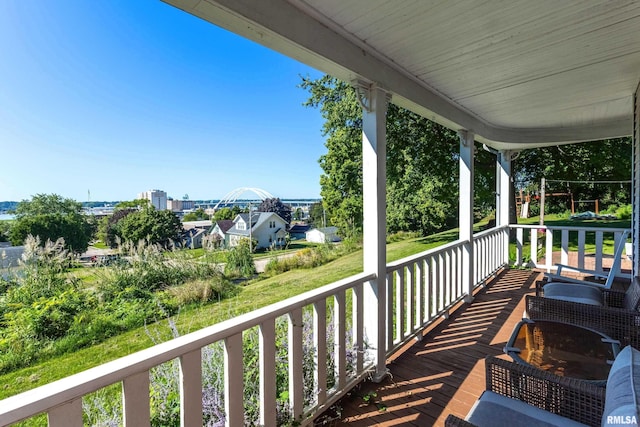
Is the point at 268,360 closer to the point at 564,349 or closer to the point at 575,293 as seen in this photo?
the point at 564,349

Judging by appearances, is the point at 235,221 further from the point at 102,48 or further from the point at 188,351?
the point at 188,351

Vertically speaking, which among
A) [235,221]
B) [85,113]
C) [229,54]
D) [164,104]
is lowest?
[235,221]

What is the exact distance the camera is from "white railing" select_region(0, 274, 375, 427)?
929mm

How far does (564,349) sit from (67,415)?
2445 millimetres

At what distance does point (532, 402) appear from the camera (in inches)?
55.0

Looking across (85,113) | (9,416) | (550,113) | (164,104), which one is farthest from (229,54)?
(9,416)

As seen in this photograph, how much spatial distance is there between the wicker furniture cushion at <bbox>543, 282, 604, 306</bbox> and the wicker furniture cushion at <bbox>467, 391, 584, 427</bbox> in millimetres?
1827

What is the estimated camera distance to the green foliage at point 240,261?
4.39 m

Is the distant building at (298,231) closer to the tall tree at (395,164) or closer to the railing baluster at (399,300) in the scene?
the tall tree at (395,164)

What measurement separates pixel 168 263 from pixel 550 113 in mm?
5199

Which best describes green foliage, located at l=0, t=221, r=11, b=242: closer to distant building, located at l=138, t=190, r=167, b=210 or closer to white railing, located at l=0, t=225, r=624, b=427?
distant building, located at l=138, t=190, r=167, b=210

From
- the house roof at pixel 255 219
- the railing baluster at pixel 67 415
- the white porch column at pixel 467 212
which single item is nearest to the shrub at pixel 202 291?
the house roof at pixel 255 219

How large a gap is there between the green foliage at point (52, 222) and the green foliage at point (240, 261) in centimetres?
190

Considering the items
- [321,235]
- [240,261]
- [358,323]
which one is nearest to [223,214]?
[240,261]
